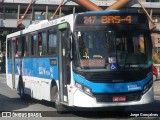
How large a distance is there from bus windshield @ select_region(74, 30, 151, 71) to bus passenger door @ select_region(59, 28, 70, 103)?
684 mm

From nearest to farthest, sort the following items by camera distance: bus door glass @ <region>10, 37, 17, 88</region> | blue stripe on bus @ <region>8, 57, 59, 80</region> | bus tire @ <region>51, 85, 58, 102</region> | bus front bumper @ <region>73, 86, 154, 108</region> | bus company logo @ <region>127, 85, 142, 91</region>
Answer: bus front bumper @ <region>73, 86, 154, 108</region> → bus company logo @ <region>127, 85, 142, 91</region> → bus tire @ <region>51, 85, 58, 102</region> → blue stripe on bus @ <region>8, 57, 59, 80</region> → bus door glass @ <region>10, 37, 17, 88</region>

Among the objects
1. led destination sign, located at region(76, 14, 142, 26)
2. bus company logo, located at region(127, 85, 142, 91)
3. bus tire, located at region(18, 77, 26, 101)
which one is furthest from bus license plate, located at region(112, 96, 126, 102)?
bus tire, located at region(18, 77, 26, 101)

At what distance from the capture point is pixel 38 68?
53.8 ft

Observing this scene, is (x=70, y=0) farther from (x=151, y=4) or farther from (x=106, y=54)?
(x=106, y=54)

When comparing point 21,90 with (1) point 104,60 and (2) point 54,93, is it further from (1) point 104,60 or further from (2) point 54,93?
(1) point 104,60

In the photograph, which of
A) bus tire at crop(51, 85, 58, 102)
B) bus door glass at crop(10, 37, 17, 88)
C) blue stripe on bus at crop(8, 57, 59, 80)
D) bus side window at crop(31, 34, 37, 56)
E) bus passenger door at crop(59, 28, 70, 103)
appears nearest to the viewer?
bus passenger door at crop(59, 28, 70, 103)

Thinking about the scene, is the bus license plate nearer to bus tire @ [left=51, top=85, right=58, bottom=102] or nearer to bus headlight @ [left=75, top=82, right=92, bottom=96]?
bus headlight @ [left=75, top=82, right=92, bottom=96]

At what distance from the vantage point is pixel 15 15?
64875mm

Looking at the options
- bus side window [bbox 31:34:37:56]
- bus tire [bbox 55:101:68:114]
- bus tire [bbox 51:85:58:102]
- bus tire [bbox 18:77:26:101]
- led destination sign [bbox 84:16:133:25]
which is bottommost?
bus tire [bbox 18:77:26:101]

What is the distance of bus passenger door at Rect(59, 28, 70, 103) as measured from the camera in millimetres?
13094

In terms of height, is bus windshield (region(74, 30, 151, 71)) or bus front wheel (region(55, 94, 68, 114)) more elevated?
bus windshield (region(74, 30, 151, 71))

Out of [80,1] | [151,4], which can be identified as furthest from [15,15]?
[151,4]

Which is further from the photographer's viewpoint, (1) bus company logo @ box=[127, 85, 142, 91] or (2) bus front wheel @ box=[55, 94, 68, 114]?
(2) bus front wheel @ box=[55, 94, 68, 114]

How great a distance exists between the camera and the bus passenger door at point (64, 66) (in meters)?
13.1
